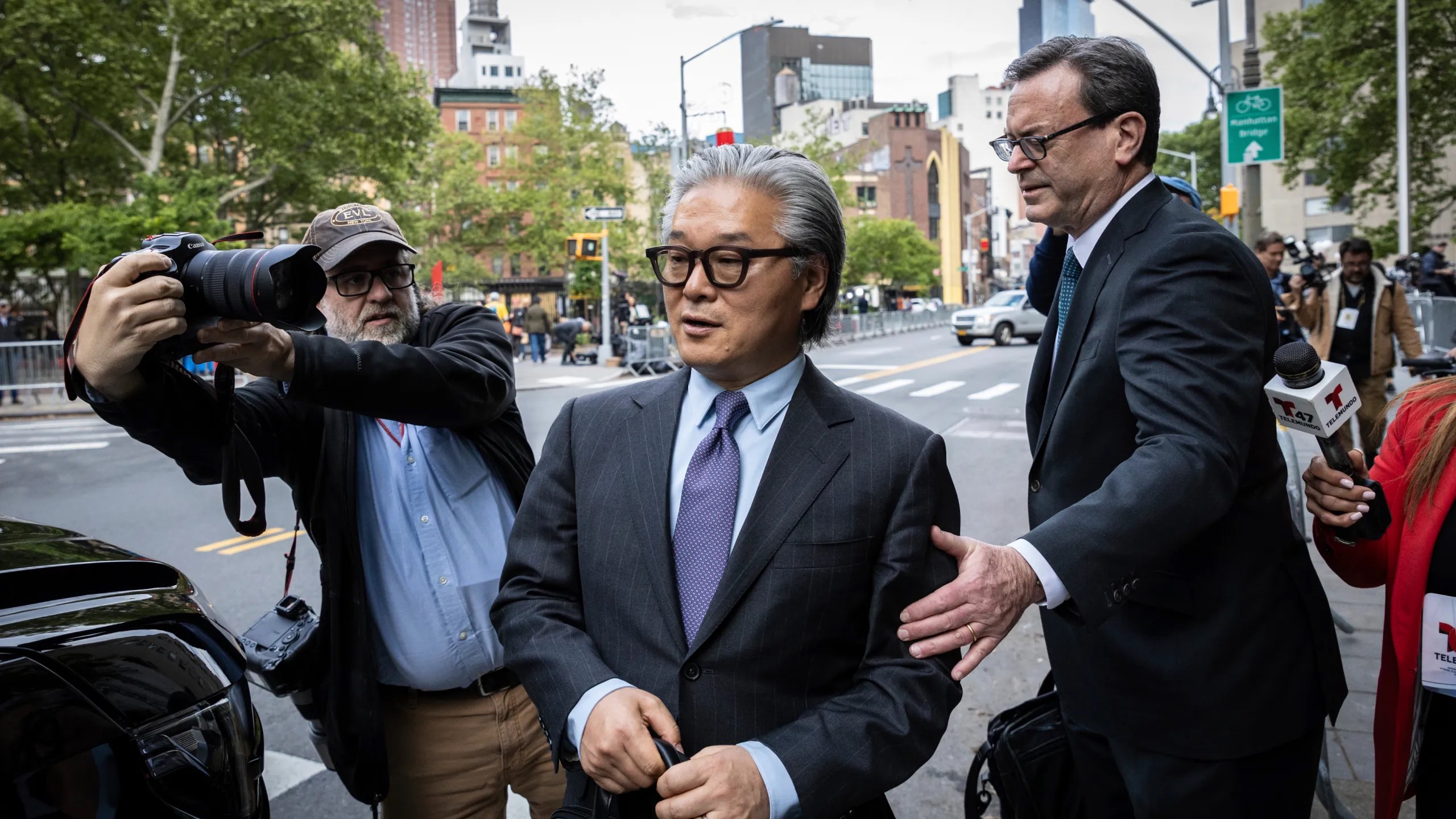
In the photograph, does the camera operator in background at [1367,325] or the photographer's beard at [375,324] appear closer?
the photographer's beard at [375,324]

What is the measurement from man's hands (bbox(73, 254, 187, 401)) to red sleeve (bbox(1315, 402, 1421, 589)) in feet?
7.38

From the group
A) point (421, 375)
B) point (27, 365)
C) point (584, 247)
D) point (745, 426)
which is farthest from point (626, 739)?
point (584, 247)

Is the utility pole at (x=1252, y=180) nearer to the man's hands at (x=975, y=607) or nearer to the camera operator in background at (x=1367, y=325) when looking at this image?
the camera operator in background at (x=1367, y=325)

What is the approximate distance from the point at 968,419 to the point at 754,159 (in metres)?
13.1

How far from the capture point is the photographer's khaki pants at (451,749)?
2541mm

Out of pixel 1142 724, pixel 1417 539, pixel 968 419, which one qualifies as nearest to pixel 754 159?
pixel 1142 724

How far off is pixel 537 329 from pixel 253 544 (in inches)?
817

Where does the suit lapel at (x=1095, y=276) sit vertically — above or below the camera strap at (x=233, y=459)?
above

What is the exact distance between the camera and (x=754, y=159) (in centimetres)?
189

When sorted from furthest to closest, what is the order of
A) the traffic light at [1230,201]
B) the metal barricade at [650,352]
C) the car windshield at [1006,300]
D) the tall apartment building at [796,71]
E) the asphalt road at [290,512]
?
1. the tall apartment building at [796,71]
2. the car windshield at [1006,300]
3. the metal barricade at [650,352]
4. the traffic light at [1230,201]
5. the asphalt road at [290,512]

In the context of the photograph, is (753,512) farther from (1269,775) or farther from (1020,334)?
(1020,334)

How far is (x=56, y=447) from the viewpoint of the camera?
44.9 feet

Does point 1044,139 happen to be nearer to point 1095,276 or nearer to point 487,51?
point 1095,276

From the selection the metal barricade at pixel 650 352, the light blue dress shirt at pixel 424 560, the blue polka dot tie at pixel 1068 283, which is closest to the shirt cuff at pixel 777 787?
the light blue dress shirt at pixel 424 560
